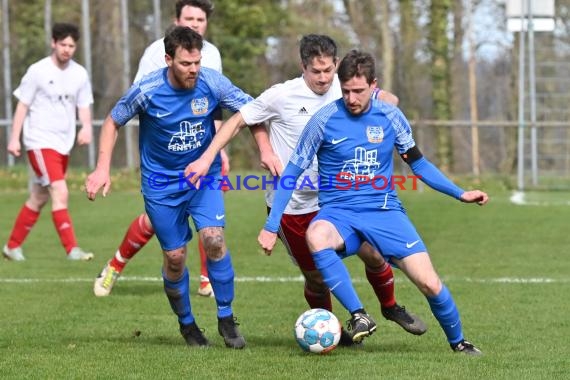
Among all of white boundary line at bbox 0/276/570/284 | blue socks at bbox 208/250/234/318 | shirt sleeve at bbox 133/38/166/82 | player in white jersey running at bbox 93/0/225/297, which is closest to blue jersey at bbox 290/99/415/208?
blue socks at bbox 208/250/234/318

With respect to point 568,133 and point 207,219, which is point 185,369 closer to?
point 207,219

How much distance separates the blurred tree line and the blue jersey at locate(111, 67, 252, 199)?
654 inches

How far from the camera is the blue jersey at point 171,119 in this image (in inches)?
263

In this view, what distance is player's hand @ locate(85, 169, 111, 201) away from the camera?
6500mm

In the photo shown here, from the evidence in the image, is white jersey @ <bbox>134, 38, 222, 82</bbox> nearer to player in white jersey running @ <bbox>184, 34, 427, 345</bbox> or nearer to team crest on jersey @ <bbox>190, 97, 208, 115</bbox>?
player in white jersey running @ <bbox>184, 34, 427, 345</bbox>

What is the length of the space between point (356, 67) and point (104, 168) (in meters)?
1.57

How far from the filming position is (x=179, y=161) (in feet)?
22.5

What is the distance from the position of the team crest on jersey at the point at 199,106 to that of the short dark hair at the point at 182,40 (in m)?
0.31

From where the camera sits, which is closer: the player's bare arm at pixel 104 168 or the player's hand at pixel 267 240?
the player's hand at pixel 267 240

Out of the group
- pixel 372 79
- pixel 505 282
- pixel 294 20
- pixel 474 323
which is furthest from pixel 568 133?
pixel 372 79

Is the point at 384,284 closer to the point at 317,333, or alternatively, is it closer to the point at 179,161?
the point at 317,333

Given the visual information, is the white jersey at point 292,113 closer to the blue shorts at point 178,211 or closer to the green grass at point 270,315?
the blue shorts at point 178,211

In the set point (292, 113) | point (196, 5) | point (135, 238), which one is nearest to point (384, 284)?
point (292, 113)

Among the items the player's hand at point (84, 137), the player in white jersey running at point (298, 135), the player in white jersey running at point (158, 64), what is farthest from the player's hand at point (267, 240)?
the player's hand at point (84, 137)
